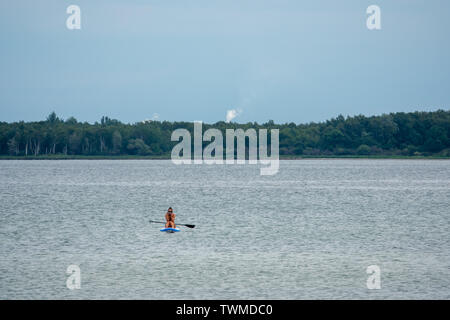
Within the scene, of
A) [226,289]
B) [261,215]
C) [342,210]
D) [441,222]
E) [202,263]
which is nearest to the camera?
[226,289]

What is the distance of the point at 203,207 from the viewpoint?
194ft

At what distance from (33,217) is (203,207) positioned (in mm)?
16471

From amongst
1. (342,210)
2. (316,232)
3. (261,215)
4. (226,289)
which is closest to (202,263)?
(226,289)

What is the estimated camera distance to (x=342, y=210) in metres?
55.9

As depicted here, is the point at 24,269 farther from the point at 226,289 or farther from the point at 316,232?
the point at 316,232
